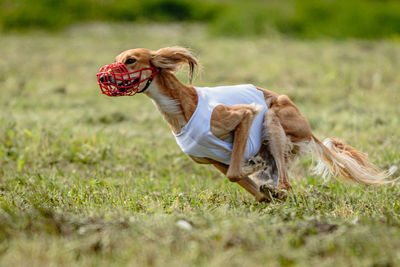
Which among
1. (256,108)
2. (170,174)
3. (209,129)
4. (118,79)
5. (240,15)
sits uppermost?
(118,79)

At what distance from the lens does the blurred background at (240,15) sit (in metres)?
19.3

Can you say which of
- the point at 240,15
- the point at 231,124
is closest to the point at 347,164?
the point at 231,124

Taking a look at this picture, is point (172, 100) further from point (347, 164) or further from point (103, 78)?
point (347, 164)

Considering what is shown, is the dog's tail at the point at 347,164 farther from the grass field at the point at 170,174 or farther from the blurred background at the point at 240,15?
the blurred background at the point at 240,15

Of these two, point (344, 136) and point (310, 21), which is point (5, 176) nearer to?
point (344, 136)

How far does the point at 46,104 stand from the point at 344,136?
5.61 m

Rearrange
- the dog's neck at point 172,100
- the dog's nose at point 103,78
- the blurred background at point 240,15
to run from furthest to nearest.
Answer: the blurred background at point 240,15, the dog's neck at point 172,100, the dog's nose at point 103,78

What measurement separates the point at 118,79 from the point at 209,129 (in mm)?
886

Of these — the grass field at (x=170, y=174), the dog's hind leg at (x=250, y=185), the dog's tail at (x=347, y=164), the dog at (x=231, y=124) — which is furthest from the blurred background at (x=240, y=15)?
the dog's hind leg at (x=250, y=185)

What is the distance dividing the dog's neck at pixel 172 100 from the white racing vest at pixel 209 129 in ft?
0.25

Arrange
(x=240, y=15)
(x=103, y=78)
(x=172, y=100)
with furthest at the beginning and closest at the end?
(x=240, y=15) → (x=172, y=100) → (x=103, y=78)

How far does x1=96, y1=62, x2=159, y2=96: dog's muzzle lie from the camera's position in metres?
4.21

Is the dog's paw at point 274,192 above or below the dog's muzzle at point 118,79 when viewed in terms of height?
below

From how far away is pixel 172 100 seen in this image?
4.51 m
